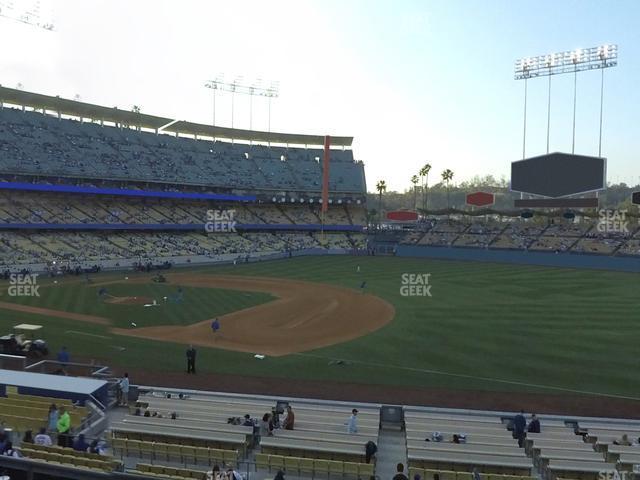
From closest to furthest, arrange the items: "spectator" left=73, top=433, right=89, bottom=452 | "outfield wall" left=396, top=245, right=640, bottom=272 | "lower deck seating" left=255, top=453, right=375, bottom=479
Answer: "lower deck seating" left=255, top=453, right=375, bottom=479 < "spectator" left=73, top=433, right=89, bottom=452 < "outfield wall" left=396, top=245, right=640, bottom=272

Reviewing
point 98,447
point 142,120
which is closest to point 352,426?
point 98,447

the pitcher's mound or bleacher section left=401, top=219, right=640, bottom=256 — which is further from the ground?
bleacher section left=401, top=219, right=640, bottom=256

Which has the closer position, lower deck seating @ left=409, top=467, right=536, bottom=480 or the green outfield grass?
lower deck seating @ left=409, top=467, right=536, bottom=480

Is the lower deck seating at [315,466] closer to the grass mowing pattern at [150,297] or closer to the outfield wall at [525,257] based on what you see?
the grass mowing pattern at [150,297]

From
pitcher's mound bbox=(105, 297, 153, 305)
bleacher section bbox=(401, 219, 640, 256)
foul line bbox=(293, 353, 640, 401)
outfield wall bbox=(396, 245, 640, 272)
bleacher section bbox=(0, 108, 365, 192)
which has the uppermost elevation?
bleacher section bbox=(0, 108, 365, 192)

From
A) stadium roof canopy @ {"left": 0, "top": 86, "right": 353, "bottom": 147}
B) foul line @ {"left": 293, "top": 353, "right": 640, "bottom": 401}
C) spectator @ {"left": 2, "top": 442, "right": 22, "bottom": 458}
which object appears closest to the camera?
spectator @ {"left": 2, "top": 442, "right": 22, "bottom": 458}

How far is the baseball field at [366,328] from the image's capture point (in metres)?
20.6

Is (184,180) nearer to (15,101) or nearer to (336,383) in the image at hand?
(15,101)

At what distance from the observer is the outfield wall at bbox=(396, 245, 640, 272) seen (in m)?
55.9

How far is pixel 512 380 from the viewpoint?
1992 cm

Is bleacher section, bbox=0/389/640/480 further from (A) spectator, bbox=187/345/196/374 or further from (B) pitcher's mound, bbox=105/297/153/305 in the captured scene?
(B) pitcher's mound, bbox=105/297/153/305

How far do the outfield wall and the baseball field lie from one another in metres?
7.86

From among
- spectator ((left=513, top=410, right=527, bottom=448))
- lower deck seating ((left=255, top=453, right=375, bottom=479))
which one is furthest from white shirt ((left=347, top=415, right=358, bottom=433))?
spectator ((left=513, top=410, right=527, bottom=448))

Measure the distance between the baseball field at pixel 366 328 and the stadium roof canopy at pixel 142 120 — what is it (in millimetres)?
35119
